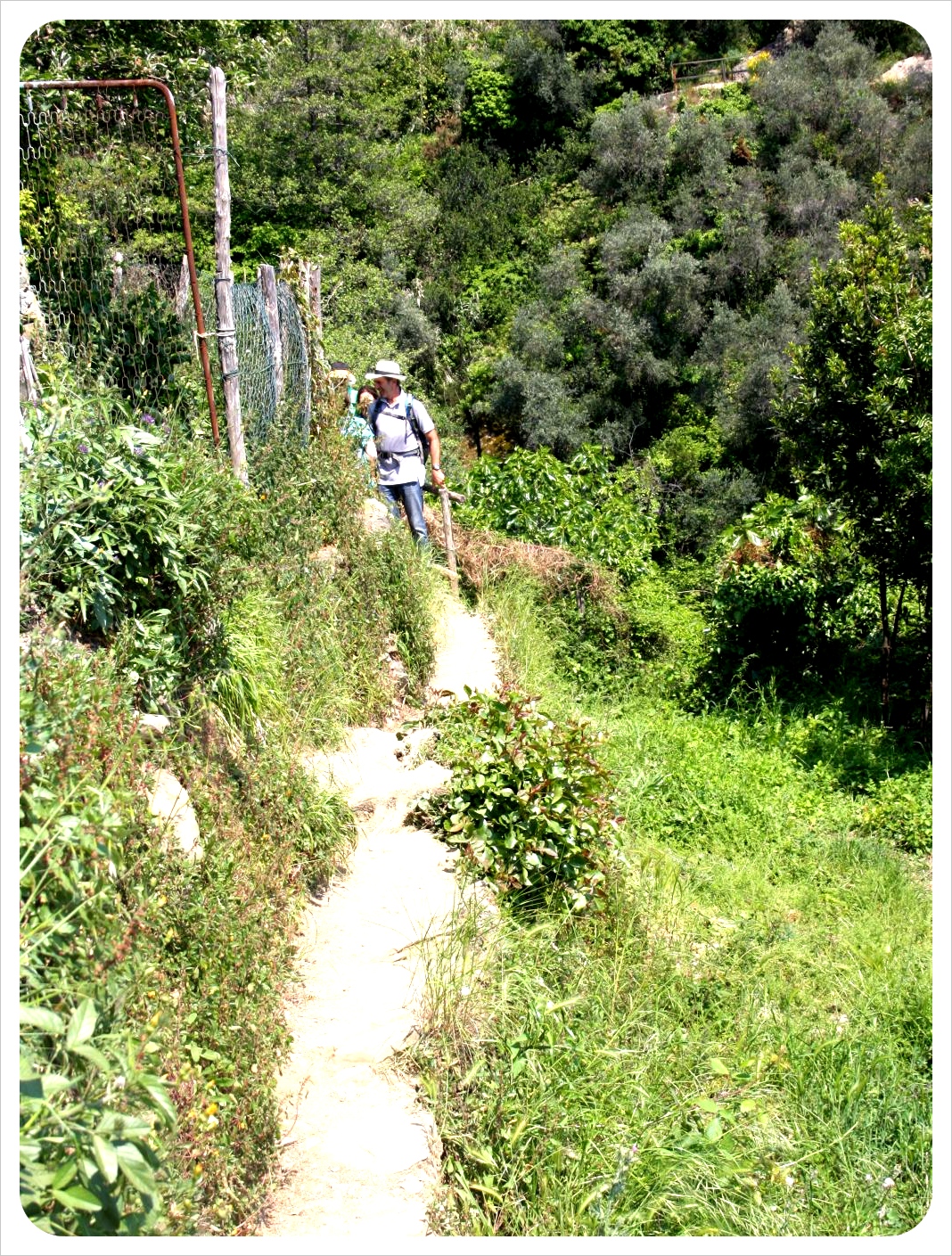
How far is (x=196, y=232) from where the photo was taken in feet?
52.8

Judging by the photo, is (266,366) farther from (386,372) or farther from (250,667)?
(250,667)

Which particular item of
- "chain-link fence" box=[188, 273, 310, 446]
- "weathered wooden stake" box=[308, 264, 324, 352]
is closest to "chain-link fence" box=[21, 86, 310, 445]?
"chain-link fence" box=[188, 273, 310, 446]

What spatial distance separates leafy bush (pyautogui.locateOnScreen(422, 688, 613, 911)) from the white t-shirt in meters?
3.18

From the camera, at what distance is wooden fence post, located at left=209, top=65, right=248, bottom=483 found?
547 cm

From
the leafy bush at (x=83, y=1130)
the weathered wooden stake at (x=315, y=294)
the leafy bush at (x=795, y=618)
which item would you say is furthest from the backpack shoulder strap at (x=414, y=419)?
the leafy bush at (x=83, y=1130)

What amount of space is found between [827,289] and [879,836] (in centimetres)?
414

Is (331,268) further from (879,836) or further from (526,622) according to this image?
(879,836)

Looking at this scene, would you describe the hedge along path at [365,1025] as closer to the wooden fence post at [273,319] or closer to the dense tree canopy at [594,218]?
the wooden fence post at [273,319]

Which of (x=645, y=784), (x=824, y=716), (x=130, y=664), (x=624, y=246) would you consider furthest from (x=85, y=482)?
(x=624, y=246)

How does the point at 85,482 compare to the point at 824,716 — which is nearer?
the point at 85,482

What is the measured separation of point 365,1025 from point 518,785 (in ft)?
4.71

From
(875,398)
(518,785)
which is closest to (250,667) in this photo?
(518,785)

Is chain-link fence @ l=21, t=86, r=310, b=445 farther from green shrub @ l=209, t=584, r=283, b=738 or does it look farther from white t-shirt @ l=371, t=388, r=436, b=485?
white t-shirt @ l=371, t=388, r=436, b=485

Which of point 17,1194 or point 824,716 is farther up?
point 17,1194
